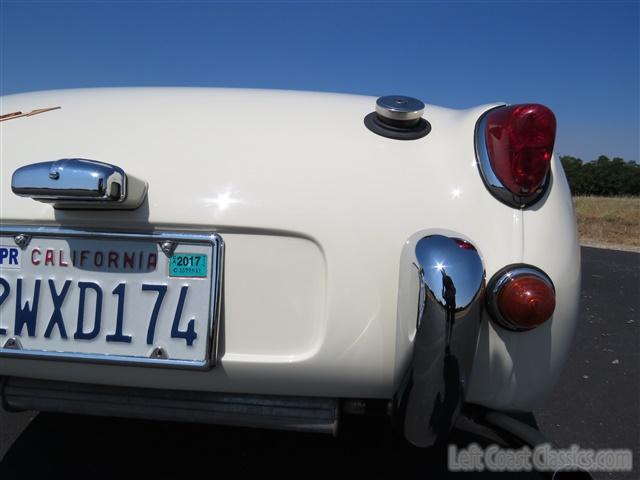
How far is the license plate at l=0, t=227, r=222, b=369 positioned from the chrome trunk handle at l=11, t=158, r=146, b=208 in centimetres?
15

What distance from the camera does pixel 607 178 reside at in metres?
49.5

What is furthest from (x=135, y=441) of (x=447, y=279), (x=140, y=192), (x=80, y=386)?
(x=447, y=279)

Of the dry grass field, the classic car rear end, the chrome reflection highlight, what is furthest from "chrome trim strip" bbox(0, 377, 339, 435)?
the dry grass field

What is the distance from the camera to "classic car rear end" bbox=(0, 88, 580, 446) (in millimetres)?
1433

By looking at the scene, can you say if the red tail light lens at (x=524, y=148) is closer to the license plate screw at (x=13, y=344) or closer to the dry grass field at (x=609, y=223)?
the license plate screw at (x=13, y=344)

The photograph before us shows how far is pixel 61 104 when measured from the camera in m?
1.78

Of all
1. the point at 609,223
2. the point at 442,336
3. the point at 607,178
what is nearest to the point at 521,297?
the point at 442,336

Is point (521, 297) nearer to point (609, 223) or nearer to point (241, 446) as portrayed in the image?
point (241, 446)

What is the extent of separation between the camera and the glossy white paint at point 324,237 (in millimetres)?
1437

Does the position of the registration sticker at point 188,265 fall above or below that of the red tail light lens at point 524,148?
below

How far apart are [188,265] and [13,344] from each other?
1.86 ft

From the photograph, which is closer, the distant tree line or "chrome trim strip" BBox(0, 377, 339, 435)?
"chrome trim strip" BBox(0, 377, 339, 435)

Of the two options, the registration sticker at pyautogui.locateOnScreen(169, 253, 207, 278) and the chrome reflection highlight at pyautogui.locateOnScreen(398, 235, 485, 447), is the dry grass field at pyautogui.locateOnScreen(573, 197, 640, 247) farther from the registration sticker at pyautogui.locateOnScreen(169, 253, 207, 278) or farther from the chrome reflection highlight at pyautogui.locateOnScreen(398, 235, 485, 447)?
the registration sticker at pyautogui.locateOnScreen(169, 253, 207, 278)

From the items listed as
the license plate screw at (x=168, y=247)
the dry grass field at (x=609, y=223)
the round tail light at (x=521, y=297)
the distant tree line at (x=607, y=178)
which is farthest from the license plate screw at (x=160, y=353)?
the distant tree line at (x=607, y=178)
